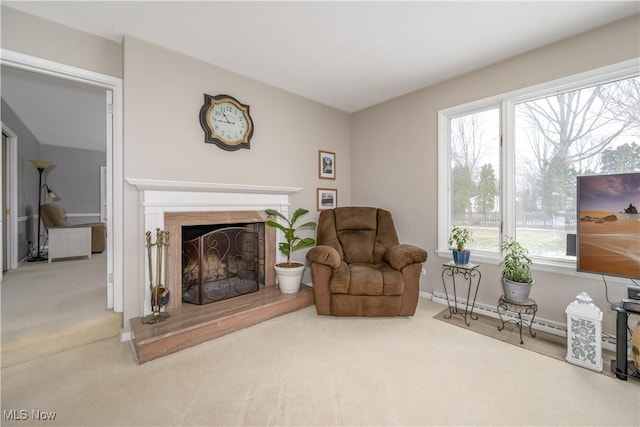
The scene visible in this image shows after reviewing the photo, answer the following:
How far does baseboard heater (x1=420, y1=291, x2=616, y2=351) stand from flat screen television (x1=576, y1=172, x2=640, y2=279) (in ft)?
2.24

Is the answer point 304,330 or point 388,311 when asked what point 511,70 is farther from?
point 304,330

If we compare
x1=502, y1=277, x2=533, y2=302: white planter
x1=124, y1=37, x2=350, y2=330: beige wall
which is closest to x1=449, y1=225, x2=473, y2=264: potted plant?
x1=502, y1=277, x2=533, y2=302: white planter

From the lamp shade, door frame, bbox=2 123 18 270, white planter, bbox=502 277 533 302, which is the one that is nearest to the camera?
white planter, bbox=502 277 533 302

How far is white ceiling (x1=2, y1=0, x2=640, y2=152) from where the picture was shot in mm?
1970

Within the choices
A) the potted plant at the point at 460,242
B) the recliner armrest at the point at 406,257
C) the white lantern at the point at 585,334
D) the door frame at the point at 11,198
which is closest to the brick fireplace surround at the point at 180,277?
the recliner armrest at the point at 406,257

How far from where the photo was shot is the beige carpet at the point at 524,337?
2061 millimetres

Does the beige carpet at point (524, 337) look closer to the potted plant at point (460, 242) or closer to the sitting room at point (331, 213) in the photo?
the sitting room at point (331, 213)

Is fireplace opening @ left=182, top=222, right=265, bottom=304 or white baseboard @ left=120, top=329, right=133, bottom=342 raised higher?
fireplace opening @ left=182, top=222, right=265, bottom=304

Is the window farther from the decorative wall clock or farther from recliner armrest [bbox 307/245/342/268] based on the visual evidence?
the decorative wall clock

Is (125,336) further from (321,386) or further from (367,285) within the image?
(367,285)

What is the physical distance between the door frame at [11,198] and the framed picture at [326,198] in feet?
14.2

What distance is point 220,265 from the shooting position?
2.87 metres

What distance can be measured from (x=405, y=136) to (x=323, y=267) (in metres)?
2.09

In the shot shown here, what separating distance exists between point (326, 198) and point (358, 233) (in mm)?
789
